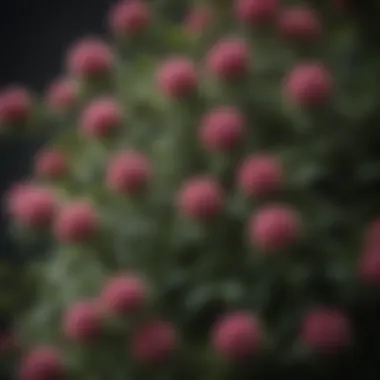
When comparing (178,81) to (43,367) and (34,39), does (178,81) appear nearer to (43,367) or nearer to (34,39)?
(43,367)

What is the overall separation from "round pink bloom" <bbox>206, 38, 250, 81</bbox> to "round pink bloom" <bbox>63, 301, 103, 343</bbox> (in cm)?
24

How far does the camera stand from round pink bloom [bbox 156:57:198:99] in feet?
2.55

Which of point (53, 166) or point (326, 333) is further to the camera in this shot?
point (53, 166)

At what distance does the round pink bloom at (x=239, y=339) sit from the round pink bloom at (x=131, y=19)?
1.10 ft

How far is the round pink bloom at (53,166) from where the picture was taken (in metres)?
0.88

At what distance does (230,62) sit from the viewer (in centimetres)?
76

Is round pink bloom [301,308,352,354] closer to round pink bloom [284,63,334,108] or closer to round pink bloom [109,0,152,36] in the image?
round pink bloom [284,63,334,108]

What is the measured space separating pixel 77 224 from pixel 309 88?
0.24 meters

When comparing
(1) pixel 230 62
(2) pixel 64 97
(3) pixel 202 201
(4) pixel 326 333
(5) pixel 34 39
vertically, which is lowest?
(4) pixel 326 333

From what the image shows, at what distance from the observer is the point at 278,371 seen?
0.72 m

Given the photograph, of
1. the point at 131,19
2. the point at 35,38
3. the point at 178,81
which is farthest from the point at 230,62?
the point at 35,38

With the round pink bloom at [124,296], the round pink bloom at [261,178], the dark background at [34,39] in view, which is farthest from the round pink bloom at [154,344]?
the dark background at [34,39]

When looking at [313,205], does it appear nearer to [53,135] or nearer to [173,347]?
[173,347]

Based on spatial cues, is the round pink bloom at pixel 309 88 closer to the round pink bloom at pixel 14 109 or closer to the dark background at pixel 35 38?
the round pink bloom at pixel 14 109
